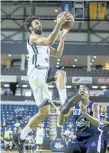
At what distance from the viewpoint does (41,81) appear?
16.5 feet

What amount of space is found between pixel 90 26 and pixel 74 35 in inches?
54.7

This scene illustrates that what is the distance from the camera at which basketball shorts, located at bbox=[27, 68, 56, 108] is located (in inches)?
198

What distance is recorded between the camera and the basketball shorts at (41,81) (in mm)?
5023

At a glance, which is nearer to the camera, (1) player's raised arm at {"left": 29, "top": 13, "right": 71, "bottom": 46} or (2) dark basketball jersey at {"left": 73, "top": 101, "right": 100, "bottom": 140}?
(1) player's raised arm at {"left": 29, "top": 13, "right": 71, "bottom": 46}

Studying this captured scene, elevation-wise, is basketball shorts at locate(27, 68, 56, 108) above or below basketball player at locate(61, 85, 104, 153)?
above

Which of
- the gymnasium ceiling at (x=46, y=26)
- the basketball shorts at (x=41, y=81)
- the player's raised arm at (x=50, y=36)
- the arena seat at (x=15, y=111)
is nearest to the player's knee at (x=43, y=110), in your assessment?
the basketball shorts at (x=41, y=81)

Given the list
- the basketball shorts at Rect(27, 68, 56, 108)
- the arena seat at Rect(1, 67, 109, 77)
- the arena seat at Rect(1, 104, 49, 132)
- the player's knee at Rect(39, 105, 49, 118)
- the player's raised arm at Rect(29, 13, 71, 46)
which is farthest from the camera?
the arena seat at Rect(1, 67, 109, 77)

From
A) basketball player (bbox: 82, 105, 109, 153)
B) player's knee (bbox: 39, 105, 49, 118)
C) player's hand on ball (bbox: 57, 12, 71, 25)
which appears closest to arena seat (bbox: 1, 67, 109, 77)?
basketball player (bbox: 82, 105, 109, 153)

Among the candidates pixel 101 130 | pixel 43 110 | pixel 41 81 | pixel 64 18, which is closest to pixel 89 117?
pixel 101 130

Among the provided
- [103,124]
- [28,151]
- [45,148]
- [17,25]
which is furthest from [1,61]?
[103,124]

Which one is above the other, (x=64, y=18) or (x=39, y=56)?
(x=64, y=18)

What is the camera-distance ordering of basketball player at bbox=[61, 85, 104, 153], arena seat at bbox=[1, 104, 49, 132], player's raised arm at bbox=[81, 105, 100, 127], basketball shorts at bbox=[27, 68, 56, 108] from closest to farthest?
basketball shorts at bbox=[27, 68, 56, 108] < player's raised arm at bbox=[81, 105, 100, 127] < basketball player at bbox=[61, 85, 104, 153] < arena seat at bbox=[1, 104, 49, 132]

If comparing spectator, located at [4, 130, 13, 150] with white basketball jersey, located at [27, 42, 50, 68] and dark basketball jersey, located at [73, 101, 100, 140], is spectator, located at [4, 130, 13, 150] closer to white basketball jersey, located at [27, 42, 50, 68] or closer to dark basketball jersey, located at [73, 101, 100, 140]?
dark basketball jersey, located at [73, 101, 100, 140]

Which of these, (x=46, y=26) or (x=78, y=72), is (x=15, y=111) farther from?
(x=46, y=26)
